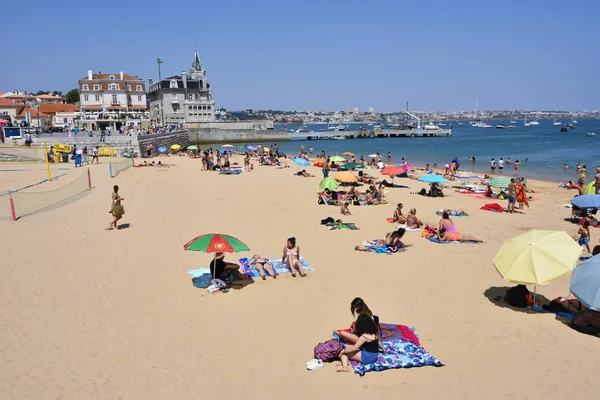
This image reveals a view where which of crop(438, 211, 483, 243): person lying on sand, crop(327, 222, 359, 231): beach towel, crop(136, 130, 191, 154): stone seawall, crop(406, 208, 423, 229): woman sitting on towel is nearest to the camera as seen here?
crop(438, 211, 483, 243): person lying on sand

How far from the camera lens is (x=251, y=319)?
7.34 meters

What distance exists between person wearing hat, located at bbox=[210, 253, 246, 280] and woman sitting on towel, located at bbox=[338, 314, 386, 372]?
11.6ft

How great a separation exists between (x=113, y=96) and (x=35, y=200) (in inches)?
2153

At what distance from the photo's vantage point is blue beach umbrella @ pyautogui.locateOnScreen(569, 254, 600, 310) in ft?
21.0

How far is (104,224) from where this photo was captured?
534 inches

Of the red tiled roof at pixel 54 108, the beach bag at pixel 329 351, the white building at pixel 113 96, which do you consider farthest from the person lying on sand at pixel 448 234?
the red tiled roof at pixel 54 108

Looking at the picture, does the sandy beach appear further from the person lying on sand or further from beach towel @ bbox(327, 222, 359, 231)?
the person lying on sand

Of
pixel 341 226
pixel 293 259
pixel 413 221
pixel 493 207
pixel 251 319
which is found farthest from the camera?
pixel 493 207

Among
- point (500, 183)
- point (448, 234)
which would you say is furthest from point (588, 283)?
point (500, 183)

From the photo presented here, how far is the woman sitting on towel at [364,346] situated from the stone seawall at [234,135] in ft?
222

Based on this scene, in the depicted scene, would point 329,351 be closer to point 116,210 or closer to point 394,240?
point 394,240

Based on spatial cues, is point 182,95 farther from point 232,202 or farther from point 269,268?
point 269,268

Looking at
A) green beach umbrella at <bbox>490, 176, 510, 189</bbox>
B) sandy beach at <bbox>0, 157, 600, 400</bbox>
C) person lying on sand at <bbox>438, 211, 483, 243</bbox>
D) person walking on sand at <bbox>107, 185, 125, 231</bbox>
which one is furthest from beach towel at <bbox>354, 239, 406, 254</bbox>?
green beach umbrella at <bbox>490, 176, 510, 189</bbox>

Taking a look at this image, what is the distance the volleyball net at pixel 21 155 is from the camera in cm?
3306
